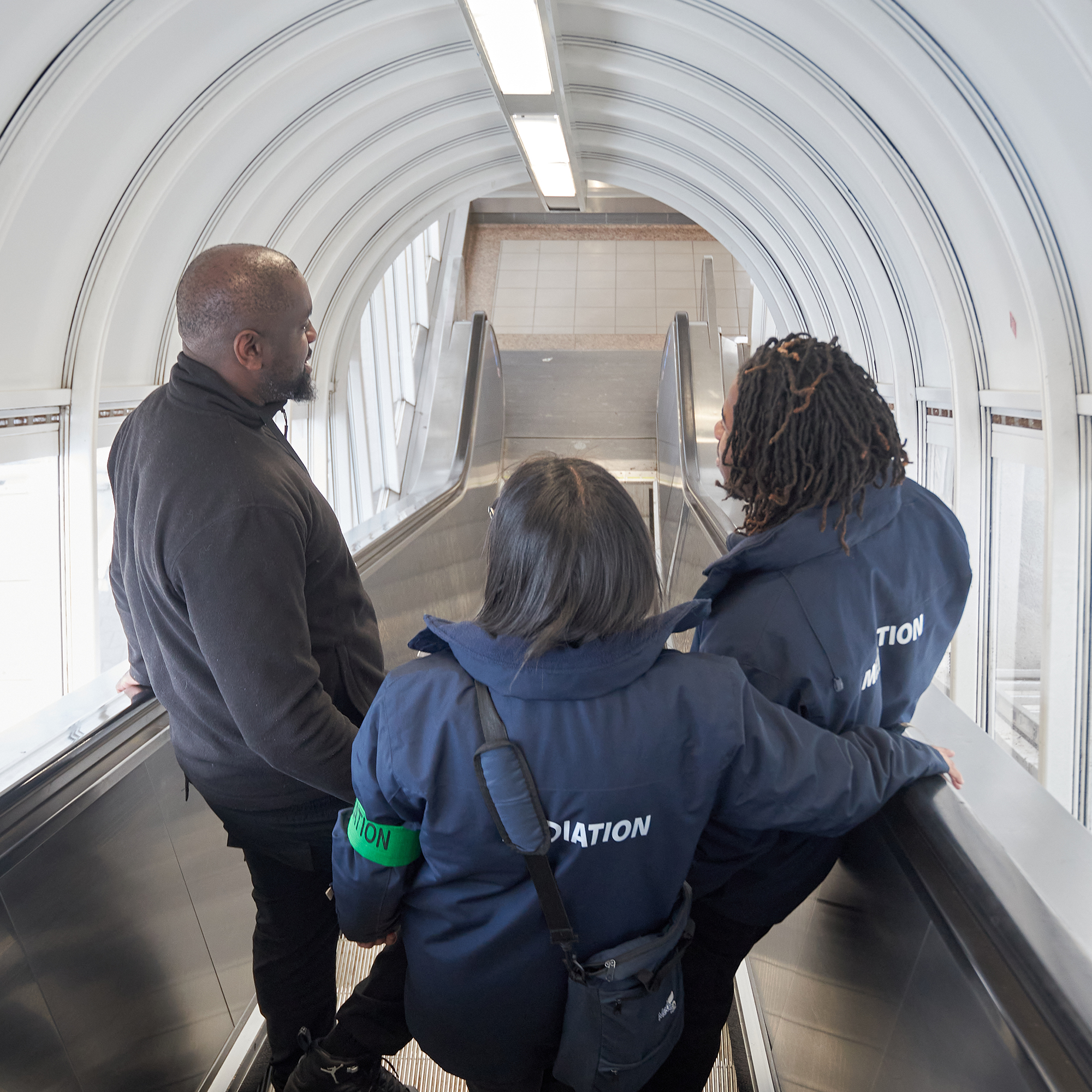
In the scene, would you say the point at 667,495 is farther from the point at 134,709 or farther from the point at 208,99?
the point at 134,709

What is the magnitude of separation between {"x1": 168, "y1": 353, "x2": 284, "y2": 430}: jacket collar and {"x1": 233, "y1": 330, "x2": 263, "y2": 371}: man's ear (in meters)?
0.06

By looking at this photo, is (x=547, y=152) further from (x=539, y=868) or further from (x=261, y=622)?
(x=539, y=868)

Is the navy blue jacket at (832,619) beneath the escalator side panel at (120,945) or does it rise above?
above

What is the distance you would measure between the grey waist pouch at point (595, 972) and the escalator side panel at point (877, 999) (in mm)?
364

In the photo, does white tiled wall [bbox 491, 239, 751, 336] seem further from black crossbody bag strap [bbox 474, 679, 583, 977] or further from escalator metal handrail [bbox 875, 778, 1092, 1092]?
black crossbody bag strap [bbox 474, 679, 583, 977]

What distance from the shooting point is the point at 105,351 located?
613 centimetres

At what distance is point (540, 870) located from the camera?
1.49m

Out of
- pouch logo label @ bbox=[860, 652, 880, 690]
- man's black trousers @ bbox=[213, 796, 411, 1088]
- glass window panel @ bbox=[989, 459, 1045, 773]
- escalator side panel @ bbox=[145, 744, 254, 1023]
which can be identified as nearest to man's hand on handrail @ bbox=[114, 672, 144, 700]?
escalator side panel @ bbox=[145, 744, 254, 1023]

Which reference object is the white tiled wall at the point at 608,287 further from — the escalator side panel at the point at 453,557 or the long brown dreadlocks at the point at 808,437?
the long brown dreadlocks at the point at 808,437

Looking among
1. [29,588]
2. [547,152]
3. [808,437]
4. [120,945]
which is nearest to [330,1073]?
[120,945]

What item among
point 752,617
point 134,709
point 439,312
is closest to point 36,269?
point 134,709

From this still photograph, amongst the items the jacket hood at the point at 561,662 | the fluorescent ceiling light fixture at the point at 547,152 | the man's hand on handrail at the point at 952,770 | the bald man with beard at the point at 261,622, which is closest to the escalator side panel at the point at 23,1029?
the bald man with beard at the point at 261,622

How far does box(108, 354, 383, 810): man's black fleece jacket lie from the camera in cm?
177

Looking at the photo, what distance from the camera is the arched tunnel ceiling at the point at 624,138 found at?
4207 mm
